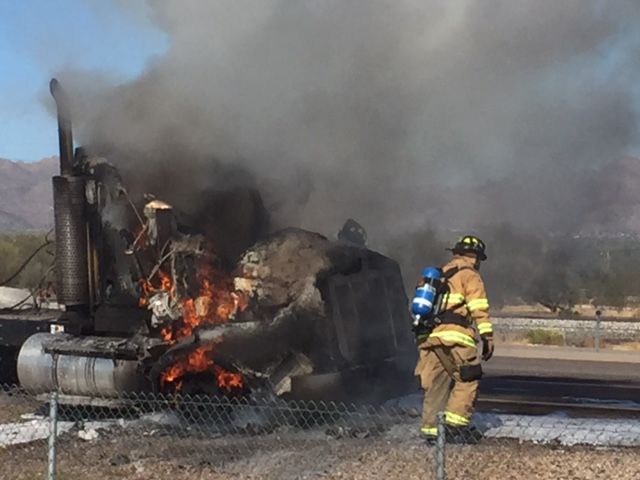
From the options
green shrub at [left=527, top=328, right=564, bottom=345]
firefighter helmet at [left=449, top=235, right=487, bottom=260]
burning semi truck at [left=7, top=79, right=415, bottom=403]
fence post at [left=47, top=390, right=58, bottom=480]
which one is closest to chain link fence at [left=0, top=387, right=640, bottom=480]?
fence post at [left=47, top=390, right=58, bottom=480]

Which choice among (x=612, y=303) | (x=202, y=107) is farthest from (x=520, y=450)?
(x=612, y=303)

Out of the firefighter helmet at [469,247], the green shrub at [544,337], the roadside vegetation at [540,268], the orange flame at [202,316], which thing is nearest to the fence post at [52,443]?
the orange flame at [202,316]

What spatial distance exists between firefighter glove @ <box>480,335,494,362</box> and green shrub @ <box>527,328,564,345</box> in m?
16.2

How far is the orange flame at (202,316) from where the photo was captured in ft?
34.1

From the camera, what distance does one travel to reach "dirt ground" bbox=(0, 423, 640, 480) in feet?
27.2

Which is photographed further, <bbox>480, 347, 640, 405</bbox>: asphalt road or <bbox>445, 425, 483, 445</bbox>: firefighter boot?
<bbox>480, 347, 640, 405</bbox>: asphalt road

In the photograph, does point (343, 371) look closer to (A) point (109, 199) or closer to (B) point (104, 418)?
(B) point (104, 418)

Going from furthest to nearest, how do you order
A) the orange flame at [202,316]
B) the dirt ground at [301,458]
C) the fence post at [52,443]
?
1. the orange flame at [202,316]
2. the dirt ground at [301,458]
3. the fence post at [52,443]

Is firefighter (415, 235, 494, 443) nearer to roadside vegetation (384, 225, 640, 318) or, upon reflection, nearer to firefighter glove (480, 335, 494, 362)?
firefighter glove (480, 335, 494, 362)

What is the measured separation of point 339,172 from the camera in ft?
42.9

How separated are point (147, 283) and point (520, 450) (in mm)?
4714

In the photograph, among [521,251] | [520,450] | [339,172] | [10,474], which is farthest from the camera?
[521,251]

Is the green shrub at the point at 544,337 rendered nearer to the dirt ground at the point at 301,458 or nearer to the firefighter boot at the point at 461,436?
the dirt ground at the point at 301,458

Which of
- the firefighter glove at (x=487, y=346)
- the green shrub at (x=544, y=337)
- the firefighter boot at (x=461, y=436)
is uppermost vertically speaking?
the firefighter glove at (x=487, y=346)
